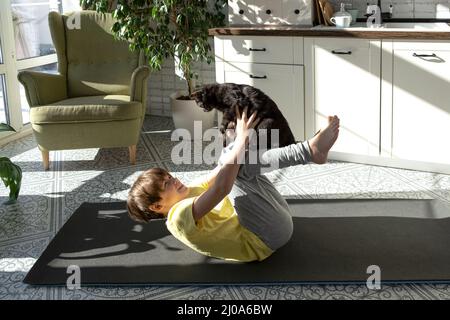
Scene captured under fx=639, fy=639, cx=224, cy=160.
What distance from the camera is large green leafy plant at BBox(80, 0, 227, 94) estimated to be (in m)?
4.86

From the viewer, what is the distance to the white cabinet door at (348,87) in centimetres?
419

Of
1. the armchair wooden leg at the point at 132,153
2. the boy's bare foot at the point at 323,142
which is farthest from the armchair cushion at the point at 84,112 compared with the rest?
the boy's bare foot at the point at 323,142

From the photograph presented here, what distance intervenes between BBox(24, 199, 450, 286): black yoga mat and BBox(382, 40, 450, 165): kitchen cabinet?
Result: 2.13ft

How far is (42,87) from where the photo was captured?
4.64 meters

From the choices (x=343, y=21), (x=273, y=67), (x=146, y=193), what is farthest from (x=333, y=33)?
(x=146, y=193)

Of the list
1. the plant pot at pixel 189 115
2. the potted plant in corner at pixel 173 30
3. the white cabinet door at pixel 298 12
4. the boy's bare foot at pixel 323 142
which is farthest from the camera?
the plant pot at pixel 189 115

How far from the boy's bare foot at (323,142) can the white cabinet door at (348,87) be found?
6.01ft

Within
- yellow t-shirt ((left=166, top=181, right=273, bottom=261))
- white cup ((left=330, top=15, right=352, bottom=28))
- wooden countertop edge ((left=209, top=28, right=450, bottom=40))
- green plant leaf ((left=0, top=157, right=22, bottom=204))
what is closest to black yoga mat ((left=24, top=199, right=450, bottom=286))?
yellow t-shirt ((left=166, top=181, right=273, bottom=261))

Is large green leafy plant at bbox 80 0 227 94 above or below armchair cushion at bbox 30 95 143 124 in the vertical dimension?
above

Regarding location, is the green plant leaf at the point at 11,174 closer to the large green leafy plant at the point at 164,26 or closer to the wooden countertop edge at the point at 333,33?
the large green leafy plant at the point at 164,26

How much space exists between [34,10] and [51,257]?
3.41 meters

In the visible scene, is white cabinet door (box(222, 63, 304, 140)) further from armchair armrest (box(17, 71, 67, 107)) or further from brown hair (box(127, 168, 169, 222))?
brown hair (box(127, 168, 169, 222))

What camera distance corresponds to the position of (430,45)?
12.8 feet

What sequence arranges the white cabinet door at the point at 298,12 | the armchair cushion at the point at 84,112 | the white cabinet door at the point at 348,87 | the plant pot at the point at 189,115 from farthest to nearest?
the plant pot at the point at 189,115 < the white cabinet door at the point at 298,12 < the armchair cushion at the point at 84,112 < the white cabinet door at the point at 348,87
